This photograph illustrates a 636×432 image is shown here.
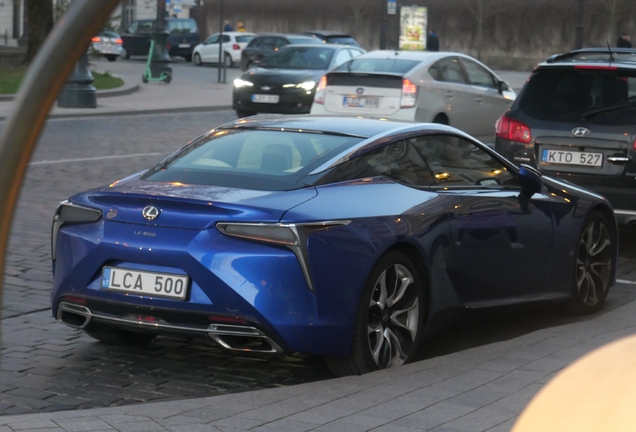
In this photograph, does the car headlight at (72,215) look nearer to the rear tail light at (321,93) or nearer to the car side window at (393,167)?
the car side window at (393,167)

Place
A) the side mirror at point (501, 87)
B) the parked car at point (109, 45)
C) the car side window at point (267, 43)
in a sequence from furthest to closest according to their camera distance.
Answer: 1. the parked car at point (109, 45)
2. the car side window at point (267, 43)
3. the side mirror at point (501, 87)

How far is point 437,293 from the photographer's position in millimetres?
6238

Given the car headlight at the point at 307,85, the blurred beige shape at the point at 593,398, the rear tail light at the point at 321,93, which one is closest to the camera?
the blurred beige shape at the point at 593,398

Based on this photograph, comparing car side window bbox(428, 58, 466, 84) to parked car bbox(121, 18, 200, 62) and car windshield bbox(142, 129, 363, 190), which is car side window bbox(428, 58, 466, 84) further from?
parked car bbox(121, 18, 200, 62)

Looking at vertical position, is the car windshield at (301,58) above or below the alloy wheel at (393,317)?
above

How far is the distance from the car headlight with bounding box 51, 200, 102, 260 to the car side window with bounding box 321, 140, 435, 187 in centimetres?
118

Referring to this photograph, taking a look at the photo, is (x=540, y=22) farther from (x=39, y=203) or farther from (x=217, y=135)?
(x=217, y=135)

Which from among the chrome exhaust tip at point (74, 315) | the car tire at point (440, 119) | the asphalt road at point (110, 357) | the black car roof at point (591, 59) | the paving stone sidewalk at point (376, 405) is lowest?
the asphalt road at point (110, 357)

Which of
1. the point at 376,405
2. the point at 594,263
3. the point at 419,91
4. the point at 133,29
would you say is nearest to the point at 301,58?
the point at 419,91

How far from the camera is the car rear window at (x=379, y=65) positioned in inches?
624

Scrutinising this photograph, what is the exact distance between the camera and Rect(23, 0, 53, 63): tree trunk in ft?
95.6

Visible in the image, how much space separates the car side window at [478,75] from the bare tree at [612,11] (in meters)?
35.0

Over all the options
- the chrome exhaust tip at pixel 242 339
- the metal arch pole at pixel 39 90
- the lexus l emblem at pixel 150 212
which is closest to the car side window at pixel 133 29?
the lexus l emblem at pixel 150 212

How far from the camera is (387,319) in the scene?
5.92 m
